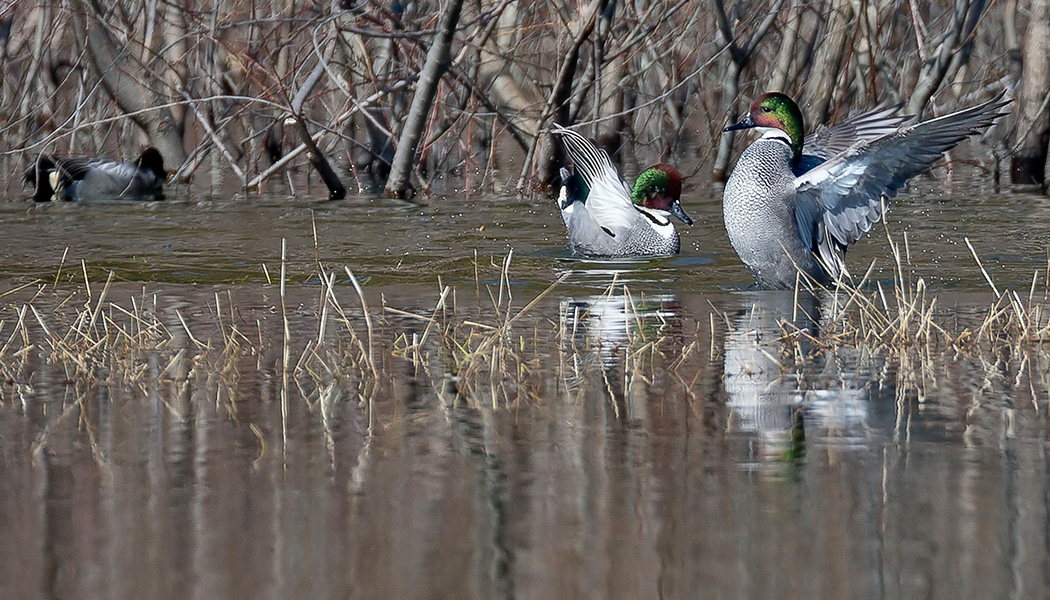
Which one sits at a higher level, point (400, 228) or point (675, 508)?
point (400, 228)

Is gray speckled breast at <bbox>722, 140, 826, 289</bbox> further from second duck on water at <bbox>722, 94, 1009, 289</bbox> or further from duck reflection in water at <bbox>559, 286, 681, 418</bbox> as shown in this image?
duck reflection in water at <bbox>559, 286, 681, 418</bbox>

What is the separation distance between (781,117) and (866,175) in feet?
2.23

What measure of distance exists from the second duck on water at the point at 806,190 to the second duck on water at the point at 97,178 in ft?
21.6

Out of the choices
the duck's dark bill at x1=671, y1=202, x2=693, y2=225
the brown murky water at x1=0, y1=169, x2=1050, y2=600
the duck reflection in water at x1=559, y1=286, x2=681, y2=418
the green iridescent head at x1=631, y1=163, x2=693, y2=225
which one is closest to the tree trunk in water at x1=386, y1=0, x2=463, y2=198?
the green iridescent head at x1=631, y1=163, x2=693, y2=225

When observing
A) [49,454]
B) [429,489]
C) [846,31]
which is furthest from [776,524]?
[846,31]

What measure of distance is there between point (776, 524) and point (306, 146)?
362 inches

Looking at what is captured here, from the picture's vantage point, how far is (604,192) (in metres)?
8.55

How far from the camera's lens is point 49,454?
136 inches

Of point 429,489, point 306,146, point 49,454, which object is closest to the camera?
point 429,489

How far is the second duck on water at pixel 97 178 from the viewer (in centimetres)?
1248

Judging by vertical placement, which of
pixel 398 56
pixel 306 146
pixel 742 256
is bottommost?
pixel 742 256

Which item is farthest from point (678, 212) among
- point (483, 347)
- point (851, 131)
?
point (483, 347)

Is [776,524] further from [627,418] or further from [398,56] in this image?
[398,56]

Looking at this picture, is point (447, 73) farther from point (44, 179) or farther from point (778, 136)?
point (778, 136)
